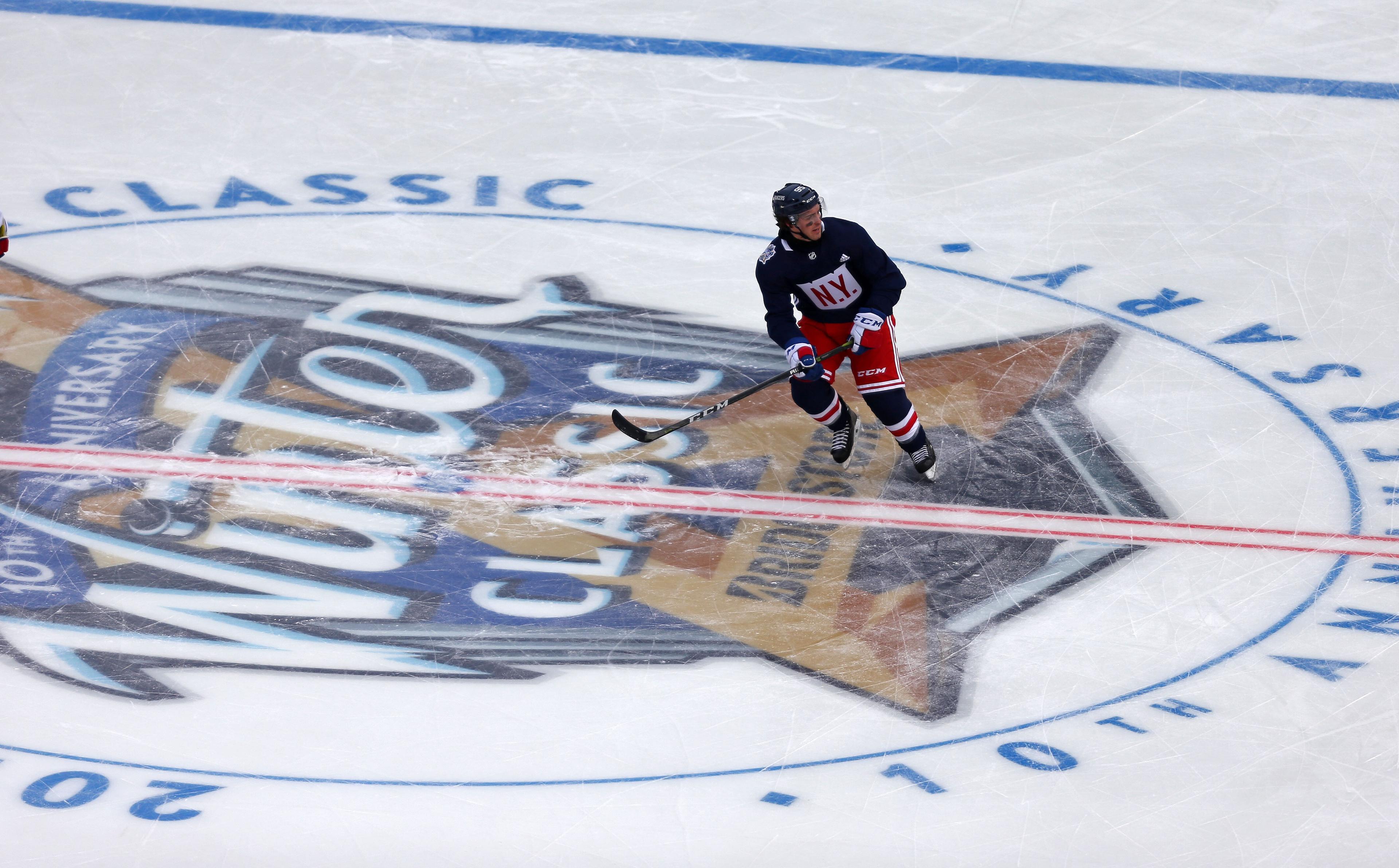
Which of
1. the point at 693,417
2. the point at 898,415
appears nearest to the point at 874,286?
the point at 898,415

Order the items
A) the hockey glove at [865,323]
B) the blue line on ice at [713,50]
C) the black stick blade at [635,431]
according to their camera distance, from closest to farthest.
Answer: the hockey glove at [865,323] → the black stick blade at [635,431] → the blue line on ice at [713,50]

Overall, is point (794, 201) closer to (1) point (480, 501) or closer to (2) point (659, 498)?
(2) point (659, 498)

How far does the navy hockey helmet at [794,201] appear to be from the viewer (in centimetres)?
386

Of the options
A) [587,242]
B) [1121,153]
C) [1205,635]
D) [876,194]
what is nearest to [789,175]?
[876,194]

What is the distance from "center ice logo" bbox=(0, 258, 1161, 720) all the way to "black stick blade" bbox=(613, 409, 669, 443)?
12cm

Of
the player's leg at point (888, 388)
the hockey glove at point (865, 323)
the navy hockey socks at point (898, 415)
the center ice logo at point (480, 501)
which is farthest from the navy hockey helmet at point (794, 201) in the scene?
the center ice logo at point (480, 501)

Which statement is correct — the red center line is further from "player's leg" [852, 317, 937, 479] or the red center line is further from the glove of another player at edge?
the glove of another player at edge

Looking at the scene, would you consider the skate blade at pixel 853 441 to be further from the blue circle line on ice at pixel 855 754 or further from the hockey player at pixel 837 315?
the blue circle line on ice at pixel 855 754

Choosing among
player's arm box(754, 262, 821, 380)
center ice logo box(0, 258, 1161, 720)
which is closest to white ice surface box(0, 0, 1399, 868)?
center ice logo box(0, 258, 1161, 720)

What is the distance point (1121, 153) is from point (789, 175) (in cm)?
151

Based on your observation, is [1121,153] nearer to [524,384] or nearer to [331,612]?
→ [524,384]

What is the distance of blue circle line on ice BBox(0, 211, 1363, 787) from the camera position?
321cm

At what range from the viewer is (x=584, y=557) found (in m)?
4.00

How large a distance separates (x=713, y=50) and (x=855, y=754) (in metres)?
4.45
